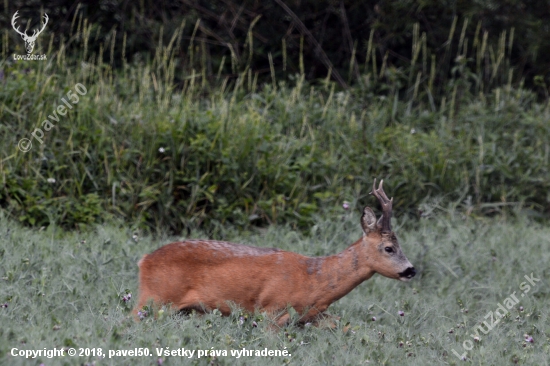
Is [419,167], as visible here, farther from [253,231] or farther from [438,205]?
[253,231]

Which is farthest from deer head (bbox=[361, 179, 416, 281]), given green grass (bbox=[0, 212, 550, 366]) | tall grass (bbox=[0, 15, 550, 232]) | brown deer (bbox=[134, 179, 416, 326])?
tall grass (bbox=[0, 15, 550, 232])

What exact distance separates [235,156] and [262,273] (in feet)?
9.47

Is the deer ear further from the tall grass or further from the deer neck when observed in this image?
the tall grass

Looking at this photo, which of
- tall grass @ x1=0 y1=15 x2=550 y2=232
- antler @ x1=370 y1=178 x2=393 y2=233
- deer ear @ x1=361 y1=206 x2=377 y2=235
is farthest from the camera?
tall grass @ x1=0 y1=15 x2=550 y2=232

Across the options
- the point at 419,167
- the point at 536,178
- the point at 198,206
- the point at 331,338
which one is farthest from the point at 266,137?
the point at 331,338

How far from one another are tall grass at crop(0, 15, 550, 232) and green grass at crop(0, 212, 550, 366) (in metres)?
0.34

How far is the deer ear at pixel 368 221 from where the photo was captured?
18.7 ft

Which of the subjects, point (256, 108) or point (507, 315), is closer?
point (507, 315)

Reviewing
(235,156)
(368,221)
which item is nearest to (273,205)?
(235,156)

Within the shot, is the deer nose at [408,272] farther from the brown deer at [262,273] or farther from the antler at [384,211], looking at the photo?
the antler at [384,211]

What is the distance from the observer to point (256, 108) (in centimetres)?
960

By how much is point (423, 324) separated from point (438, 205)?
2.98 meters

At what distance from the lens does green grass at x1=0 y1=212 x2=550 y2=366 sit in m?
4.71

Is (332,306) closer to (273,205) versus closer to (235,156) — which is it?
(273,205)
